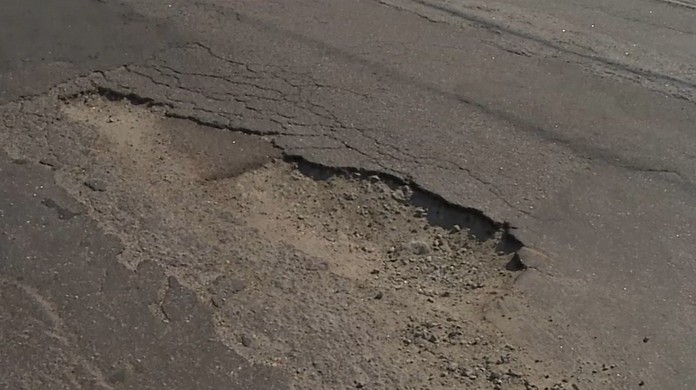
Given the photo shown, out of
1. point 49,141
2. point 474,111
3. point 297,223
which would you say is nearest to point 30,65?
point 49,141

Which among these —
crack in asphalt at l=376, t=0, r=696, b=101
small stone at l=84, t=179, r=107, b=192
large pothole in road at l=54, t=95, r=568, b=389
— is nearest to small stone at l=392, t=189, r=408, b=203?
large pothole in road at l=54, t=95, r=568, b=389

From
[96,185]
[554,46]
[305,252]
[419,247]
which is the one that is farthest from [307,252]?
[554,46]

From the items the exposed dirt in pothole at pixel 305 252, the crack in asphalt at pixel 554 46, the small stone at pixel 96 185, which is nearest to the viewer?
the exposed dirt in pothole at pixel 305 252

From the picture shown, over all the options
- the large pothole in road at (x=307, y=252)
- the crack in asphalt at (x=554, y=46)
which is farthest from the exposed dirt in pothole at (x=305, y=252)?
the crack in asphalt at (x=554, y=46)

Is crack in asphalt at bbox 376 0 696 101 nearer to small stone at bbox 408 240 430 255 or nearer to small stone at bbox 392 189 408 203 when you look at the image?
small stone at bbox 392 189 408 203

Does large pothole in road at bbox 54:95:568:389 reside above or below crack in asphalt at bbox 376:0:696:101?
below

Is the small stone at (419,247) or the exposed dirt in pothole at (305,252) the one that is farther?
the small stone at (419,247)

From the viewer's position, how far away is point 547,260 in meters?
4.50

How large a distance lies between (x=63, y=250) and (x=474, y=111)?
2.95 m

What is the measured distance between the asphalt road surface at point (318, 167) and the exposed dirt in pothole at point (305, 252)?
2 cm

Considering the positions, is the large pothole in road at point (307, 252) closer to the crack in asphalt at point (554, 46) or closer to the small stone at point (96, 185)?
the small stone at point (96, 185)

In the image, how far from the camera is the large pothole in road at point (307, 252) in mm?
3889

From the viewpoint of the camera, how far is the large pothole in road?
3889 millimetres

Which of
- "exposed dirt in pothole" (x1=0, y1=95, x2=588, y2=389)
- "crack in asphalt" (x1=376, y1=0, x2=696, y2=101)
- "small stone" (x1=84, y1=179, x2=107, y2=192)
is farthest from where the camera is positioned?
"crack in asphalt" (x1=376, y1=0, x2=696, y2=101)
